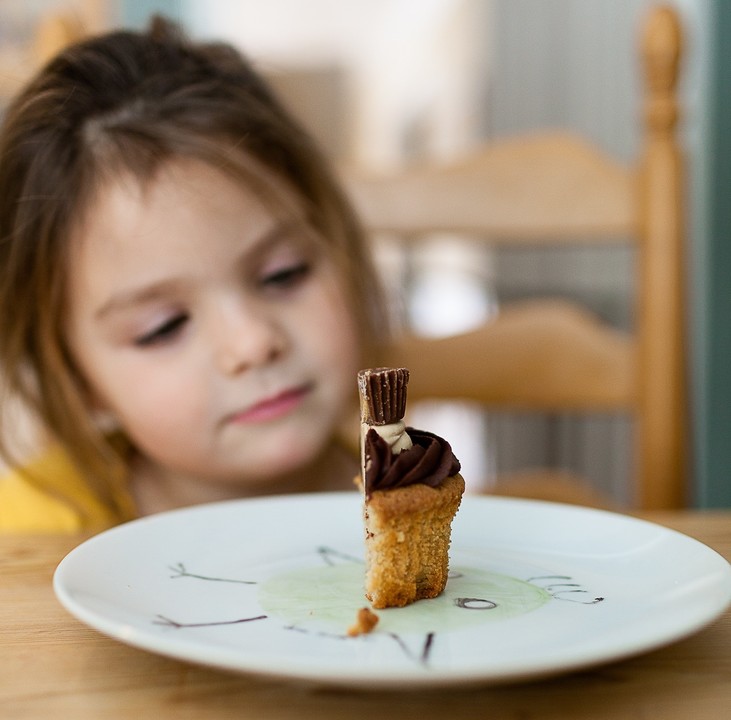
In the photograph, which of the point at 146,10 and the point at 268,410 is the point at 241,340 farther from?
the point at 146,10

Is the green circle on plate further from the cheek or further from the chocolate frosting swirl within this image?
the cheek

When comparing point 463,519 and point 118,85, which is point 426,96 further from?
point 463,519

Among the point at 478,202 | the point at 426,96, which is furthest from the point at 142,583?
the point at 426,96

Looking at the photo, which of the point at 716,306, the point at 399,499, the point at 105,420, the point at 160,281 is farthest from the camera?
the point at 716,306

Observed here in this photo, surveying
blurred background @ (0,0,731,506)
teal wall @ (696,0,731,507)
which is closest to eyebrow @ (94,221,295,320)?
blurred background @ (0,0,731,506)

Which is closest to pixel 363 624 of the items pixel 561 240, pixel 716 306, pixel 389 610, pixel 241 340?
pixel 389 610

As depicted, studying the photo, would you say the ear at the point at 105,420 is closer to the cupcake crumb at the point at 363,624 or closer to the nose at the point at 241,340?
the nose at the point at 241,340

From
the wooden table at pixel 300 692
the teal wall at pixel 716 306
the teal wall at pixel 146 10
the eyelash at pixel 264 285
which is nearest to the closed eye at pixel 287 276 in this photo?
the eyelash at pixel 264 285
